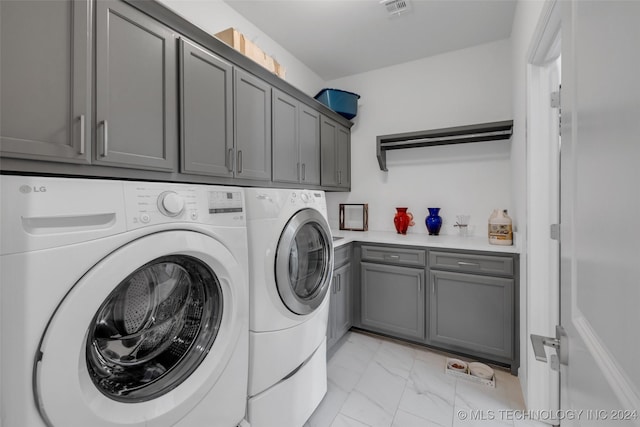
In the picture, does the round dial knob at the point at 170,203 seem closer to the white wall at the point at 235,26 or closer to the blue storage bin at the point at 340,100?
the white wall at the point at 235,26

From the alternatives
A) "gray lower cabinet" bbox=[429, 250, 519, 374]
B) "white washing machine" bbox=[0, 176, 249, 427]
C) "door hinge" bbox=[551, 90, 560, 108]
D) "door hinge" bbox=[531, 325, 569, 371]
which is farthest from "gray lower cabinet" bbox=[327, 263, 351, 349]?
"door hinge" bbox=[551, 90, 560, 108]

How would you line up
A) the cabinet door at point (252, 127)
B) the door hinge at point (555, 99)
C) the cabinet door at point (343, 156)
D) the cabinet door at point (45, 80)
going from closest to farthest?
the cabinet door at point (45, 80) → the door hinge at point (555, 99) → the cabinet door at point (252, 127) → the cabinet door at point (343, 156)

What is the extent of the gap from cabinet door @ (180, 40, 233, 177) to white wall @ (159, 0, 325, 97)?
36cm

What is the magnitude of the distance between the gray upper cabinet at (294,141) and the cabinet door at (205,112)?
425 mm

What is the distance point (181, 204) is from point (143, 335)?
1.64 feet

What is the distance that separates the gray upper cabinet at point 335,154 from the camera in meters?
2.54

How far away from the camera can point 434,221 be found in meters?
2.58

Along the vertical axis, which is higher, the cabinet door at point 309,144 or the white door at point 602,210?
the cabinet door at point 309,144

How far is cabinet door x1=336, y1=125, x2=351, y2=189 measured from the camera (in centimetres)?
280

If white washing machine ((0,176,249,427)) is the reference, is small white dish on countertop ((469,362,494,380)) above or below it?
below

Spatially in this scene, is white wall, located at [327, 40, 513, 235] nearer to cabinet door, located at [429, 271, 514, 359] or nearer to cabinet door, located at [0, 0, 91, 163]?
cabinet door, located at [429, 271, 514, 359]

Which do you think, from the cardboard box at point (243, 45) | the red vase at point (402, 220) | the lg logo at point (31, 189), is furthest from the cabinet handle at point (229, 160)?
the red vase at point (402, 220)

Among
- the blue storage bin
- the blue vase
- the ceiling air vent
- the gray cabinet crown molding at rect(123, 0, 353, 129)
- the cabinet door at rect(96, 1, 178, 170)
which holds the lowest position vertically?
the blue vase

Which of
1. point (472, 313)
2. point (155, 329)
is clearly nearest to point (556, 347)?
point (155, 329)
